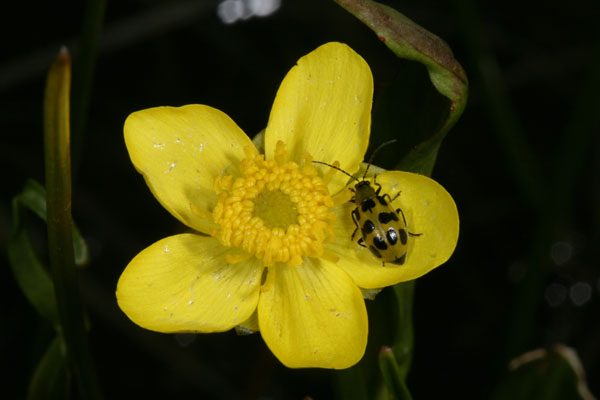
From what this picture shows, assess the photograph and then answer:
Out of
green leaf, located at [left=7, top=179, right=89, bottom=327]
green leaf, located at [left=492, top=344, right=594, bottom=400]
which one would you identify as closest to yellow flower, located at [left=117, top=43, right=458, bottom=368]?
green leaf, located at [left=7, top=179, right=89, bottom=327]

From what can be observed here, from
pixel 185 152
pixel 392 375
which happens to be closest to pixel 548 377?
pixel 392 375

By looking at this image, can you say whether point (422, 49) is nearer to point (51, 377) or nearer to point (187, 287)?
point (187, 287)

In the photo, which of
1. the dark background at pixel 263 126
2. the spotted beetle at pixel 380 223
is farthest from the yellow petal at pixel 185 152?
the dark background at pixel 263 126

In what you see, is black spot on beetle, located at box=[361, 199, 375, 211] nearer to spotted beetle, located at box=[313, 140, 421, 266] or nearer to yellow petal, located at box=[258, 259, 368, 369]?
spotted beetle, located at box=[313, 140, 421, 266]

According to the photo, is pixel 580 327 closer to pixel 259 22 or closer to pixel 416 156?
pixel 416 156

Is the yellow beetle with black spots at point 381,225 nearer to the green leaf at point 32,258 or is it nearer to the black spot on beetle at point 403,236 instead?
the black spot on beetle at point 403,236
